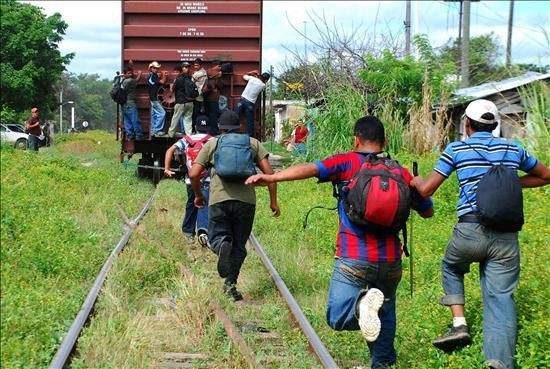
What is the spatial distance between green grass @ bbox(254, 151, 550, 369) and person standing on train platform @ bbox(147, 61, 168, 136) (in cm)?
413

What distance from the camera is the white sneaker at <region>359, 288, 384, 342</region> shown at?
5.09m

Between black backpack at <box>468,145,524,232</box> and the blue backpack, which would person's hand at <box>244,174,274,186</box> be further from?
the blue backpack

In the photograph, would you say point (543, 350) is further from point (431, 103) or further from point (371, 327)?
point (431, 103)

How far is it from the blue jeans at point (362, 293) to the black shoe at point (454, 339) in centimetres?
32

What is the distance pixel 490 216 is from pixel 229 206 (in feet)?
11.0

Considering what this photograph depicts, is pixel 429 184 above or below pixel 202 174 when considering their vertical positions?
above

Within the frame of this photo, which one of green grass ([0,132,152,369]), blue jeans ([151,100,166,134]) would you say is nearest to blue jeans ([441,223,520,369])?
green grass ([0,132,152,369])

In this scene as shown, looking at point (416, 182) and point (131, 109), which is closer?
point (416, 182)

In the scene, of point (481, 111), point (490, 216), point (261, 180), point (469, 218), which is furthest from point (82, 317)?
point (481, 111)

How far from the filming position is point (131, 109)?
1723 cm

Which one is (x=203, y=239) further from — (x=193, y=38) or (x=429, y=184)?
(x=193, y=38)

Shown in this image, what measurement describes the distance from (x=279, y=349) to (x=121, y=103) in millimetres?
11563

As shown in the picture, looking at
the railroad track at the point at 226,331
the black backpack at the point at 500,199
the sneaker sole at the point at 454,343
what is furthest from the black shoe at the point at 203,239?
the black backpack at the point at 500,199

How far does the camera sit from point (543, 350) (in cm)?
507
